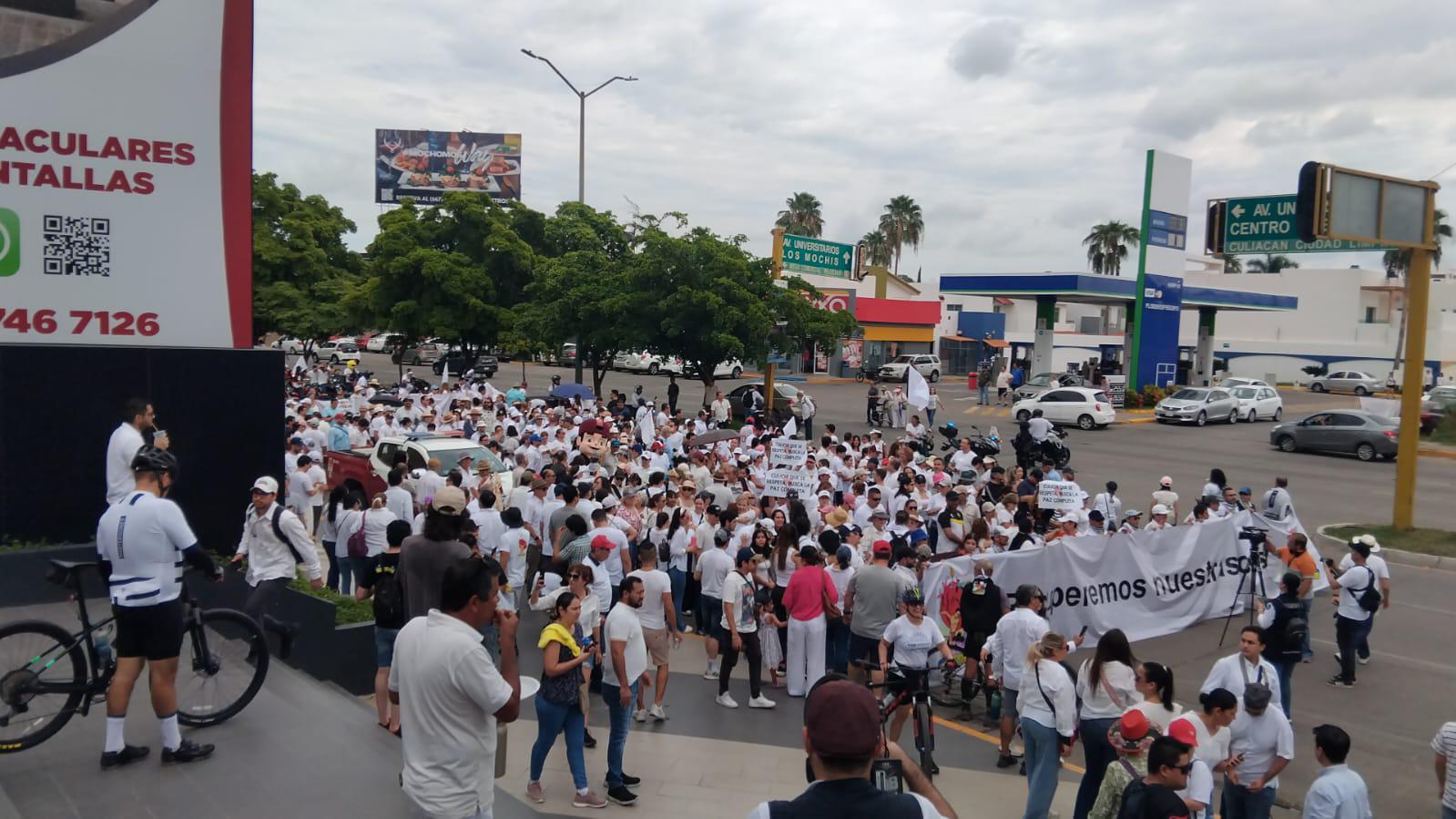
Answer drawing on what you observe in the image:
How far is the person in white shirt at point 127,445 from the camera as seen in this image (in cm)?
727

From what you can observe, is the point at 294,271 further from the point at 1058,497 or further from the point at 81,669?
the point at 81,669

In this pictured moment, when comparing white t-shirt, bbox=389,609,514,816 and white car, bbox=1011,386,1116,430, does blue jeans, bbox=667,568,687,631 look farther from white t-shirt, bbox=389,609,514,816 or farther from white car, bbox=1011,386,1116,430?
white car, bbox=1011,386,1116,430

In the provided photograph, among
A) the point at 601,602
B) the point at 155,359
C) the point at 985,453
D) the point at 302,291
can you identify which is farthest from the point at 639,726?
the point at 302,291

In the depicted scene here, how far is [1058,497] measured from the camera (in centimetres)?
1355

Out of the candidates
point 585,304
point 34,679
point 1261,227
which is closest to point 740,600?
point 34,679

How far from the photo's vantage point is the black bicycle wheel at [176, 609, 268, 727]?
627 centimetres

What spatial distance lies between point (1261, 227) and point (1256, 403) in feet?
46.2

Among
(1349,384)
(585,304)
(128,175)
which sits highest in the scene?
(128,175)

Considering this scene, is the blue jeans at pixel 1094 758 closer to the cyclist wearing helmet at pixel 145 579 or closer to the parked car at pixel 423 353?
the cyclist wearing helmet at pixel 145 579

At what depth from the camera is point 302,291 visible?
128ft

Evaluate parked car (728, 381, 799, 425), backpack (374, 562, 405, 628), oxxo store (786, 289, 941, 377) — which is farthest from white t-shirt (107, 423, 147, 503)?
oxxo store (786, 289, 941, 377)

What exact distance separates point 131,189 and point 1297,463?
27.3m

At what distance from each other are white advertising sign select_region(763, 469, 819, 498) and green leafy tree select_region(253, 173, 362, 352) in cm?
2611

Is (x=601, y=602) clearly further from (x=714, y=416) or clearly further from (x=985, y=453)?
(x=714, y=416)
